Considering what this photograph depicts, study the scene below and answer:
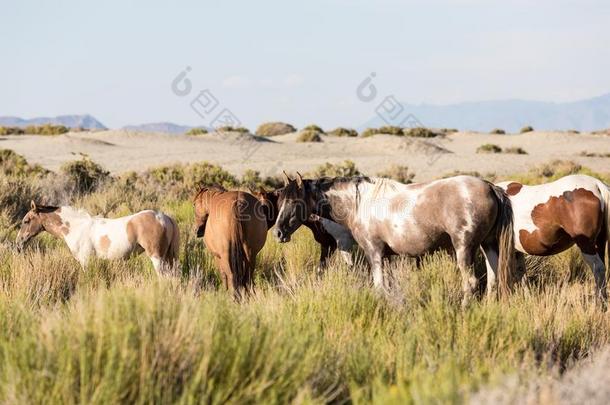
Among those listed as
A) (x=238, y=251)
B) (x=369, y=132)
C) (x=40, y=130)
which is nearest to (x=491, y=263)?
(x=238, y=251)

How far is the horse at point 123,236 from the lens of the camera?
8.77m

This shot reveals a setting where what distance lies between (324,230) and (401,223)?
1493mm

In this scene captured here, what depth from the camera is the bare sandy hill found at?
101 feet

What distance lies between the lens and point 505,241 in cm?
747

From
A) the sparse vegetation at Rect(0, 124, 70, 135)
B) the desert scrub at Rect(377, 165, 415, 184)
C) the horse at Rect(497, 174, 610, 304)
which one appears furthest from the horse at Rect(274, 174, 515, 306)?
the sparse vegetation at Rect(0, 124, 70, 135)

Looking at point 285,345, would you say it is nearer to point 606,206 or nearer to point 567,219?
point 567,219

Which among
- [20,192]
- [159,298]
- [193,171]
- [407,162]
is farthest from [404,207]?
[407,162]

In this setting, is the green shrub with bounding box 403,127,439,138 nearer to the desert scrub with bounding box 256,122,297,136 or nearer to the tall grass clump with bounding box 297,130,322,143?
the tall grass clump with bounding box 297,130,322,143

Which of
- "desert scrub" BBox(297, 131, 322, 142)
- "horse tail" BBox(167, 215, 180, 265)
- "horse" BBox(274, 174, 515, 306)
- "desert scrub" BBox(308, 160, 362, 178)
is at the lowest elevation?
"horse tail" BBox(167, 215, 180, 265)

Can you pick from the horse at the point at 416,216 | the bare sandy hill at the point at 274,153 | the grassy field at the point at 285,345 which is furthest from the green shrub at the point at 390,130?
the grassy field at the point at 285,345

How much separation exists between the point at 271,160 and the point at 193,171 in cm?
1297

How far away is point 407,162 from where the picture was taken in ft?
109

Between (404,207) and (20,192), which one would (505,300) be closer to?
(404,207)

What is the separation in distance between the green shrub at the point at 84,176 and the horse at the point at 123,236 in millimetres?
8973
